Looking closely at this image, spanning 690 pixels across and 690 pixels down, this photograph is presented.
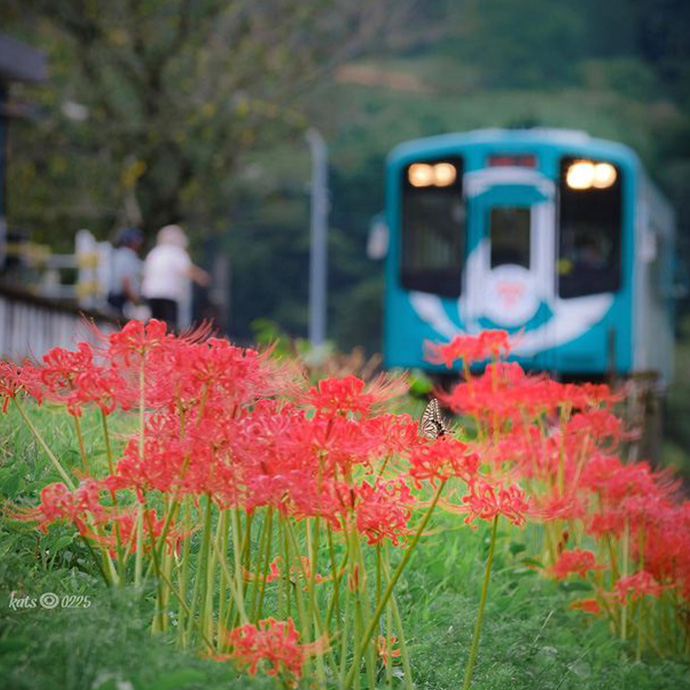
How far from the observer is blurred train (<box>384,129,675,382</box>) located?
1549cm

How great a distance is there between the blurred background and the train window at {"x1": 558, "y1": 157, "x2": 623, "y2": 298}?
2.85 feet

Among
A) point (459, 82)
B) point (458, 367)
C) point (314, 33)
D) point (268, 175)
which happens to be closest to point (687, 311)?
point (268, 175)

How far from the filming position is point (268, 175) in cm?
4594

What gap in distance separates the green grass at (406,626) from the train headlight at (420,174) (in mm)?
9092

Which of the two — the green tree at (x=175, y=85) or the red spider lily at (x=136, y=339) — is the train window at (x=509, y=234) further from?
the red spider lily at (x=136, y=339)

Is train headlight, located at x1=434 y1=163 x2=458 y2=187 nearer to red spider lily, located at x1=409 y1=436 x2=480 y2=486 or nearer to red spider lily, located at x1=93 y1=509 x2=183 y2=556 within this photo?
red spider lily, located at x1=93 y1=509 x2=183 y2=556

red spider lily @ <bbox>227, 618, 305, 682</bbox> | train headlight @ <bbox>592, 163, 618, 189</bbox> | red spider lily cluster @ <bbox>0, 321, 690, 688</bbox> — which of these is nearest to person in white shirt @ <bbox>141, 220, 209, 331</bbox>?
train headlight @ <bbox>592, 163, 618, 189</bbox>

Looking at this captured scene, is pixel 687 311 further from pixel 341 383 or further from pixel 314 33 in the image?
pixel 341 383

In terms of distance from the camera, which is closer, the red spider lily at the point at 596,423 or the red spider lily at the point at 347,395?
the red spider lily at the point at 347,395

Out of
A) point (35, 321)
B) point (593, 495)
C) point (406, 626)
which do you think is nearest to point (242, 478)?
point (406, 626)

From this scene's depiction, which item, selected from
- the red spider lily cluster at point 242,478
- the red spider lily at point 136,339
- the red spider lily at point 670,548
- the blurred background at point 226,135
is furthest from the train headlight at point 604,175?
the red spider lily at point 136,339

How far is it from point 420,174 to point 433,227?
605mm

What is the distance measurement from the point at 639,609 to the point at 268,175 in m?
40.5

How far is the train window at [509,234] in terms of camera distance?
621 inches
